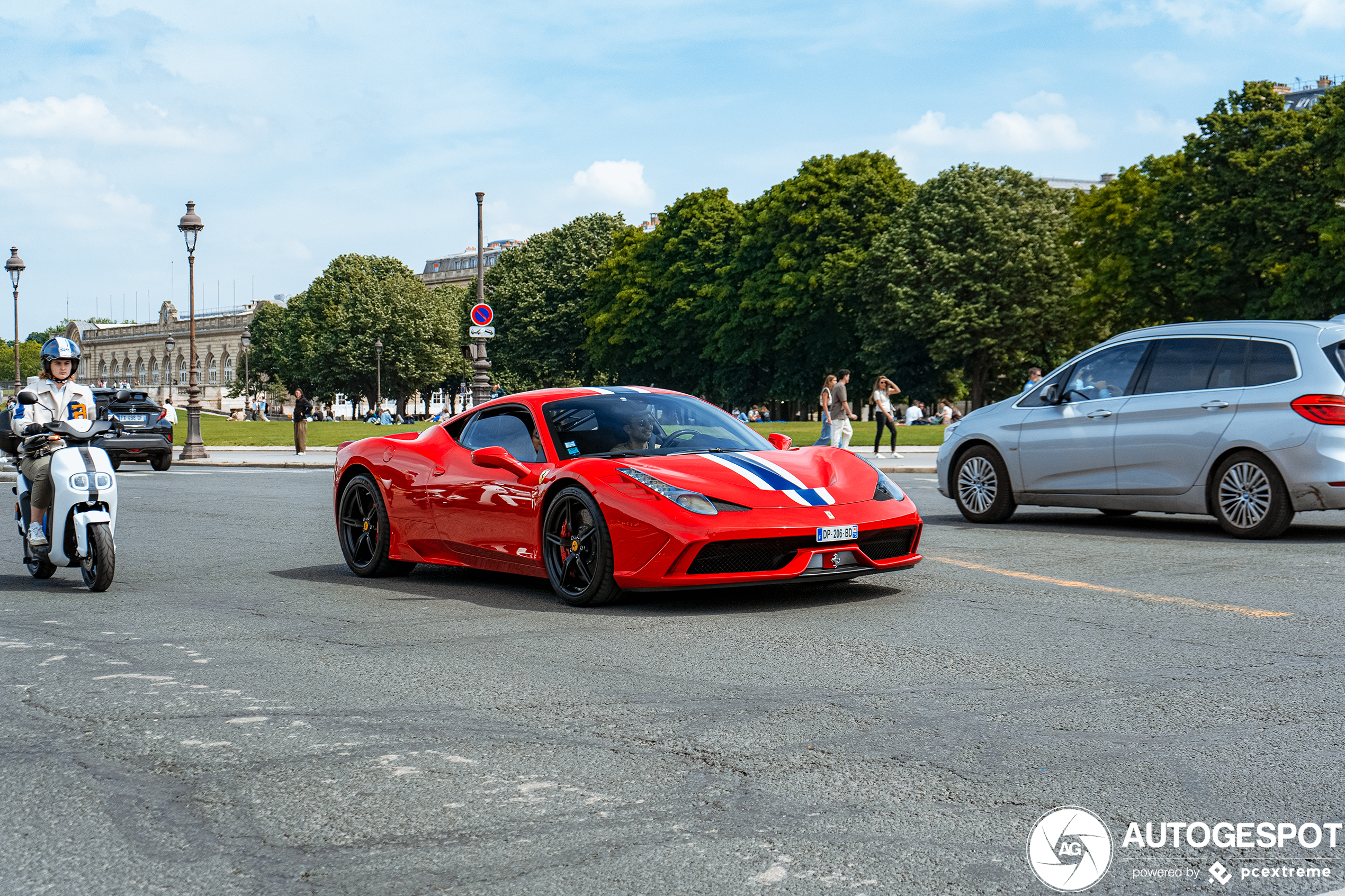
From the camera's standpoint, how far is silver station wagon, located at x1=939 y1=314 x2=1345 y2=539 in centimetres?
1122

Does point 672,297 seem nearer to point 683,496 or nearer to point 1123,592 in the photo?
point 1123,592

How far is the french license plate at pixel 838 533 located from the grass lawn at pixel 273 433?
3553cm

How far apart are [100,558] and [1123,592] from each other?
628cm

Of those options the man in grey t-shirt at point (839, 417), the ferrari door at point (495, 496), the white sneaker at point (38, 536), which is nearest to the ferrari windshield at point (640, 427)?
the ferrari door at point (495, 496)

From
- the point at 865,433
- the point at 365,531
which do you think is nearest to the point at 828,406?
the point at 865,433

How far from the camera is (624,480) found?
8062 mm

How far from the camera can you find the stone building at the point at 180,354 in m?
168

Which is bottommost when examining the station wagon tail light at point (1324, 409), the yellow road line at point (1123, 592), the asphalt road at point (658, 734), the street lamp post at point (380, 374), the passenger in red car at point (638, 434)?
the asphalt road at point (658, 734)

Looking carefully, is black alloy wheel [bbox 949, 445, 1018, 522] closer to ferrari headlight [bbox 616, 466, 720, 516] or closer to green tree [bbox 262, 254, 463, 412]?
ferrari headlight [bbox 616, 466, 720, 516]

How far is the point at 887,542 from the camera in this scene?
8289 millimetres

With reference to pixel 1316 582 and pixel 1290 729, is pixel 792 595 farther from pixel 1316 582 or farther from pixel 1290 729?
pixel 1290 729

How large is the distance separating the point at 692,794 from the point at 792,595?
4.53 m

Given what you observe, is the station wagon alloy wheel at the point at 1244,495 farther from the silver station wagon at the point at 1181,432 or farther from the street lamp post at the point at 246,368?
the street lamp post at the point at 246,368

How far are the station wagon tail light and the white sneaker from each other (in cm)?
916
